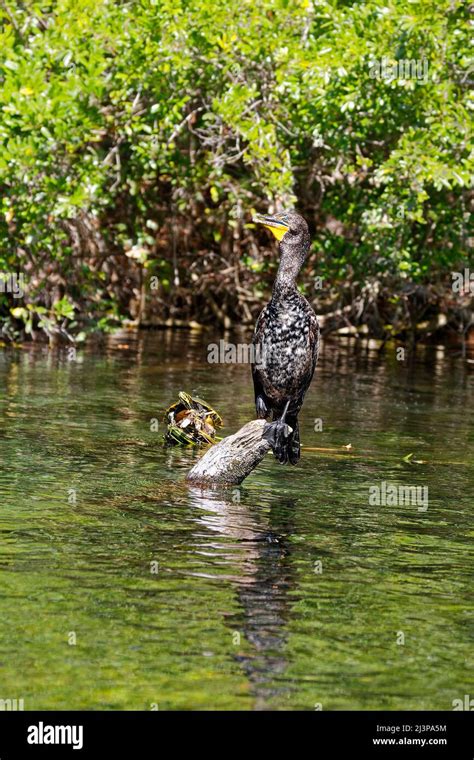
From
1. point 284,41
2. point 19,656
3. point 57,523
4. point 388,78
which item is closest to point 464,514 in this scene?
point 57,523

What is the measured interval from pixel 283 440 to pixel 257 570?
2.57m

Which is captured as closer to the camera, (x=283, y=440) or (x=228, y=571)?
(x=228, y=571)

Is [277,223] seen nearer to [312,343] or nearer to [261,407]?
[312,343]

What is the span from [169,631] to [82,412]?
7.99 meters

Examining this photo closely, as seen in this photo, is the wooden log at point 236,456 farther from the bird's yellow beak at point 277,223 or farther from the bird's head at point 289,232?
the bird's yellow beak at point 277,223

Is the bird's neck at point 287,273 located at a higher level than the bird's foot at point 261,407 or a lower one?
higher

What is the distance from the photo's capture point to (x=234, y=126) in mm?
21891

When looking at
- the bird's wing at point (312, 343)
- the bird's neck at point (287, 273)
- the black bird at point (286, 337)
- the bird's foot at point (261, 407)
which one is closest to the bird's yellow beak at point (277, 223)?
the black bird at point (286, 337)

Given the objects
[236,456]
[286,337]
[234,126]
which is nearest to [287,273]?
[286,337]

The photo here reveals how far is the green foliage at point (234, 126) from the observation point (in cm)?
2020

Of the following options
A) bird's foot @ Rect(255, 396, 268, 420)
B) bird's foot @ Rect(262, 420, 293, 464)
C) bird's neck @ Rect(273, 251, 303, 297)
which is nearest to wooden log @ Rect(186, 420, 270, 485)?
bird's foot @ Rect(262, 420, 293, 464)

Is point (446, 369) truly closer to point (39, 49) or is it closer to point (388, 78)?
point (388, 78)

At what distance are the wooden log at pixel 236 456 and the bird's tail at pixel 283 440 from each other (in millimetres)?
48

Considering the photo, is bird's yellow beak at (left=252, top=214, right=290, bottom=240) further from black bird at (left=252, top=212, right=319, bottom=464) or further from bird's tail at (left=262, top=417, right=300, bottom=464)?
bird's tail at (left=262, top=417, right=300, bottom=464)
